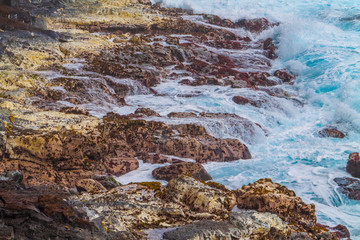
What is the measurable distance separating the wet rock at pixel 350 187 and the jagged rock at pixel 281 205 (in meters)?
4.18

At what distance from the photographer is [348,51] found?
2364 centimetres

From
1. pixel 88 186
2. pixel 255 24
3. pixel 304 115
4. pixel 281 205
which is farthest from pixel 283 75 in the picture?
pixel 88 186

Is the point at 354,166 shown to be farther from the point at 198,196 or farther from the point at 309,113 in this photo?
the point at 198,196

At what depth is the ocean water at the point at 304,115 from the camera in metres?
9.76

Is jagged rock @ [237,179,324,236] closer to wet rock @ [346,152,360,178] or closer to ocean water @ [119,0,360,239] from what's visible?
ocean water @ [119,0,360,239]

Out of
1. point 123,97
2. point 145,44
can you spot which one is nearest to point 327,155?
point 123,97

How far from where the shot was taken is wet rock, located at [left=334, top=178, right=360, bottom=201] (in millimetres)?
9261

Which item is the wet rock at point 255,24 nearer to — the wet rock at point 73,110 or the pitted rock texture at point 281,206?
the wet rock at point 73,110

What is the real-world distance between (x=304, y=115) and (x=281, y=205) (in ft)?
37.8

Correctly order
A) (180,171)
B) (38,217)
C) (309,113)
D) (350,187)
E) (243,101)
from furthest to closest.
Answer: (309,113), (243,101), (350,187), (180,171), (38,217)

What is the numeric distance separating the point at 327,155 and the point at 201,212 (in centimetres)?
873

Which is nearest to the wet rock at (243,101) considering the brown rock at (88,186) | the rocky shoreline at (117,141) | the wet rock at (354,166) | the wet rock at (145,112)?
the rocky shoreline at (117,141)

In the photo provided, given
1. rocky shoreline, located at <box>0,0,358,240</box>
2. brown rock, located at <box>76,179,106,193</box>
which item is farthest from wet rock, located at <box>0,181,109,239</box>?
brown rock, located at <box>76,179,106,193</box>

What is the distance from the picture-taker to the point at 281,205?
18.9ft
